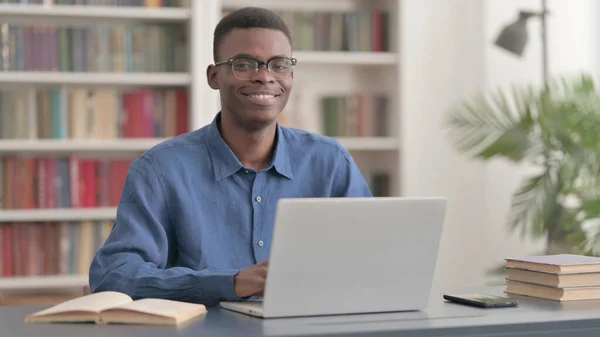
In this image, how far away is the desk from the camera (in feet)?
5.18

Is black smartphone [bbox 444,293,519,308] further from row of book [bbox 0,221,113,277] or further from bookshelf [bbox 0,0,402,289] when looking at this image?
row of book [bbox 0,221,113,277]

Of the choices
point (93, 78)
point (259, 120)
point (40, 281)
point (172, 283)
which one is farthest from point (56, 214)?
point (172, 283)

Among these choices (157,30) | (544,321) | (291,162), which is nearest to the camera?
(544,321)

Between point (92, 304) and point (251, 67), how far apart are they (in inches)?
29.8

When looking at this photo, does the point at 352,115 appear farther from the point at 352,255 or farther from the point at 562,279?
the point at 352,255

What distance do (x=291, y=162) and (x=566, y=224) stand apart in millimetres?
1910

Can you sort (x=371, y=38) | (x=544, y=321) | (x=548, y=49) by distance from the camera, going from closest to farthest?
1. (x=544, y=321)
2. (x=371, y=38)
3. (x=548, y=49)

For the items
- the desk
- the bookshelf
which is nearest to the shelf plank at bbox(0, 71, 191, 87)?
the bookshelf

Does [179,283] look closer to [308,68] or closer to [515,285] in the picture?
[515,285]

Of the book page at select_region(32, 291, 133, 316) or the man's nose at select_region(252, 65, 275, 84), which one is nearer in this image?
the book page at select_region(32, 291, 133, 316)

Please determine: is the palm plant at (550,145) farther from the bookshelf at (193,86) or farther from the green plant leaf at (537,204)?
the bookshelf at (193,86)

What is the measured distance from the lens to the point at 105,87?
438 cm

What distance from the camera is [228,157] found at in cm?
229

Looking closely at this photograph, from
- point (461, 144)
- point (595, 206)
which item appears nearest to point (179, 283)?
point (595, 206)
